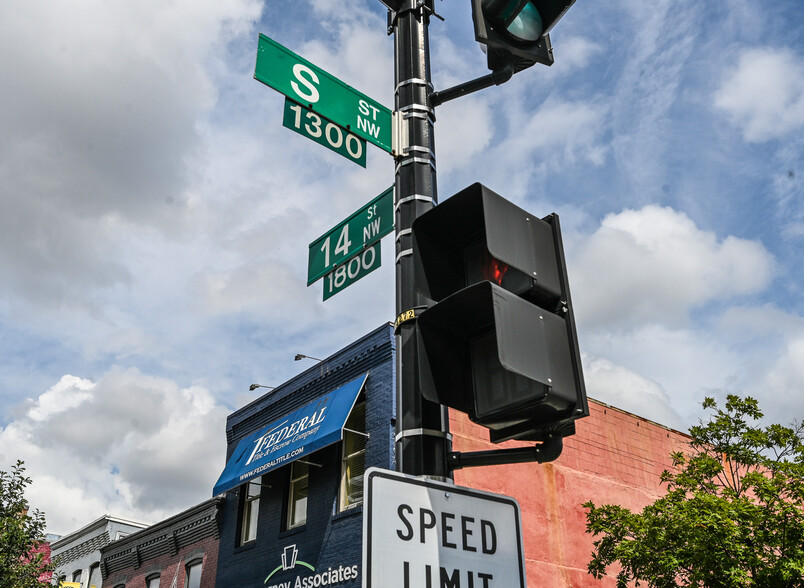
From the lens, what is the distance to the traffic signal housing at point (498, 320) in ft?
10.7

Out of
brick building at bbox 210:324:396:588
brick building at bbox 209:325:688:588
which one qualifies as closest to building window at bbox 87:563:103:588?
brick building at bbox 209:325:688:588

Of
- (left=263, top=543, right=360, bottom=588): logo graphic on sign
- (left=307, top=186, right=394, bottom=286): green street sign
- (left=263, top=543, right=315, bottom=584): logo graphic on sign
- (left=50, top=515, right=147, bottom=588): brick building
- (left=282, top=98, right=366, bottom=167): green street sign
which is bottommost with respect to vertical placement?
(left=307, top=186, right=394, bottom=286): green street sign

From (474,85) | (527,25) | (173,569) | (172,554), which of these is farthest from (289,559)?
(527,25)

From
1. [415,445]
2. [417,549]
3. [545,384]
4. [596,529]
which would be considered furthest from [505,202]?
[596,529]

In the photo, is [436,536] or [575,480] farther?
[575,480]

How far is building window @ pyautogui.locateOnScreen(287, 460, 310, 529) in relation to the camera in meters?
17.6

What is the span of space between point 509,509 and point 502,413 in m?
0.53

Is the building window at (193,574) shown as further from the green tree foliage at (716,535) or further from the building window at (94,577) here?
the green tree foliage at (716,535)

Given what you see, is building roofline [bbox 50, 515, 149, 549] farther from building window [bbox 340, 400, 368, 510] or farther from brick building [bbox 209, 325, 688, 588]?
building window [bbox 340, 400, 368, 510]

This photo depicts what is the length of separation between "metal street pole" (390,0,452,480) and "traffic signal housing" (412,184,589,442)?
0.57 ft

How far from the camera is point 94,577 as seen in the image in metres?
27.9

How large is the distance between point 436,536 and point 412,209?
6.56ft

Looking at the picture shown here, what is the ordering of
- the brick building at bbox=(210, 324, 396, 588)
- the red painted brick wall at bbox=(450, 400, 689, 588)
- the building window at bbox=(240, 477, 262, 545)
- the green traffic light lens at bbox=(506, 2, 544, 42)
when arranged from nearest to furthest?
the green traffic light lens at bbox=(506, 2, 544, 42), the brick building at bbox=(210, 324, 396, 588), the red painted brick wall at bbox=(450, 400, 689, 588), the building window at bbox=(240, 477, 262, 545)

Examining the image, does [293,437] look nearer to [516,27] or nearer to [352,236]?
[352,236]
